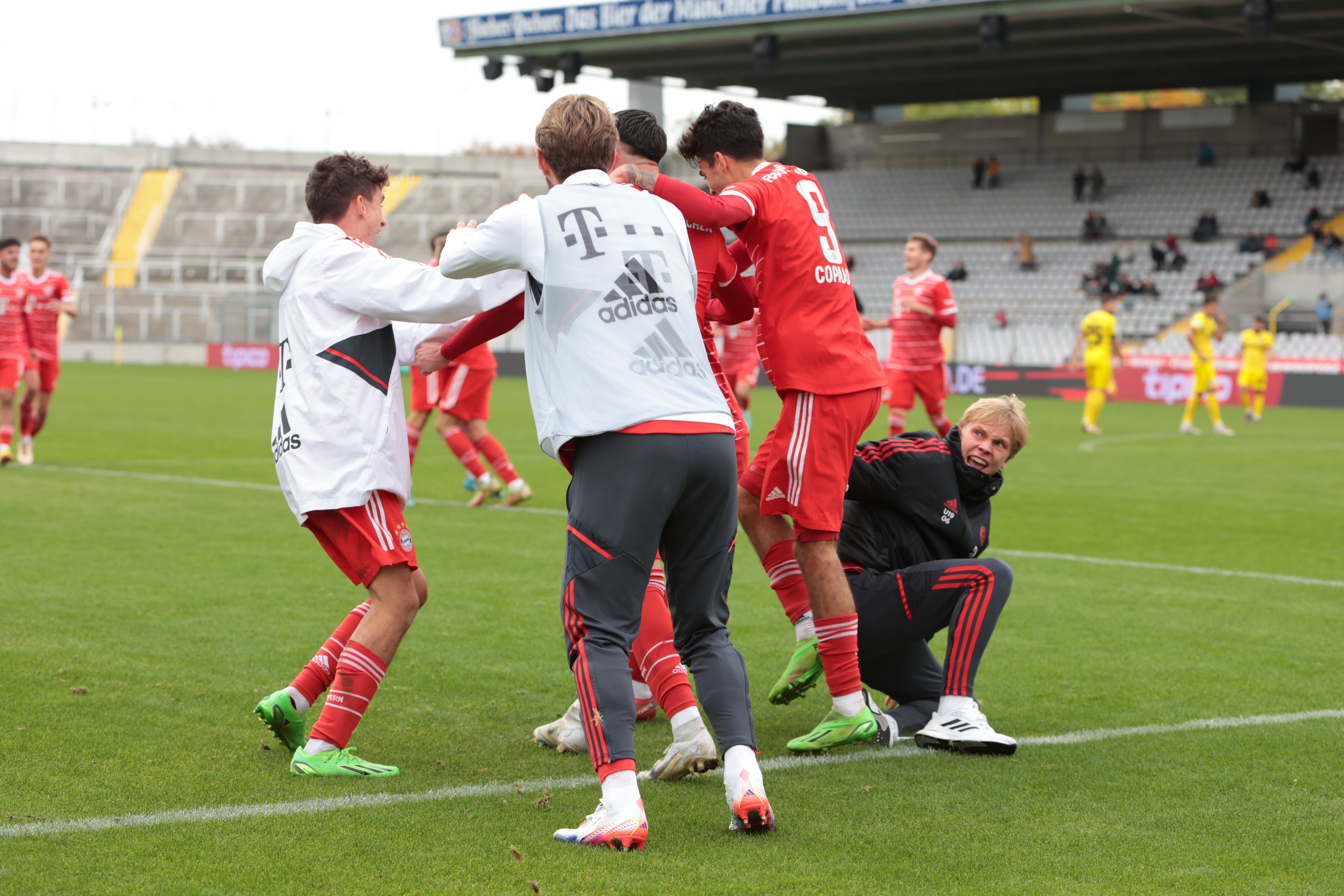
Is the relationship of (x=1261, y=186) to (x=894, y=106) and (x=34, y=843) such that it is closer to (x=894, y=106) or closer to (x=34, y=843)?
(x=894, y=106)

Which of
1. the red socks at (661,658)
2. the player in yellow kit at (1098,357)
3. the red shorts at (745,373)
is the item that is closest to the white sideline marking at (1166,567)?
the red socks at (661,658)

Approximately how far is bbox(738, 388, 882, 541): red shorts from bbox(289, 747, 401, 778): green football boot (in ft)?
5.03

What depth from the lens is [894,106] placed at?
1887 inches

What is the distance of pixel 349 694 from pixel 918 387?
9961 mm

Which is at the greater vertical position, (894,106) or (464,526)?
(894,106)

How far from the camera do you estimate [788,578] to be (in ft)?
16.9

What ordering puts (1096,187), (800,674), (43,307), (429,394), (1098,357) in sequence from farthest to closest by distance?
(1096,187)
(1098,357)
(43,307)
(429,394)
(800,674)

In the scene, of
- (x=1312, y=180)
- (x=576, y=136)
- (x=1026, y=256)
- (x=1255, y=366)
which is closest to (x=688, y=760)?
(x=576, y=136)

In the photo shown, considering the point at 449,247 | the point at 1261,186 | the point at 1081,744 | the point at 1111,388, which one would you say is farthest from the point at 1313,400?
the point at 449,247

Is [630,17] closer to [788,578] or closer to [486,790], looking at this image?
[788,578]

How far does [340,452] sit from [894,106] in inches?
1821

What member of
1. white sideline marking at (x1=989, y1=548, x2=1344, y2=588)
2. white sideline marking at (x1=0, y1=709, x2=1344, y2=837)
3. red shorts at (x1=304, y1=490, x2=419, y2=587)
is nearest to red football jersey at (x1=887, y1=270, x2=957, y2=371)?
white sideline marking at (x1=989, y1=548, x2=1344, y2=588)

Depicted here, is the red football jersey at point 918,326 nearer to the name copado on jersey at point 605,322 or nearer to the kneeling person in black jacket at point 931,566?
the kneeling person in black jacket at point 931,566

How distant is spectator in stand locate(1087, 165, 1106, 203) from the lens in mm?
41594
